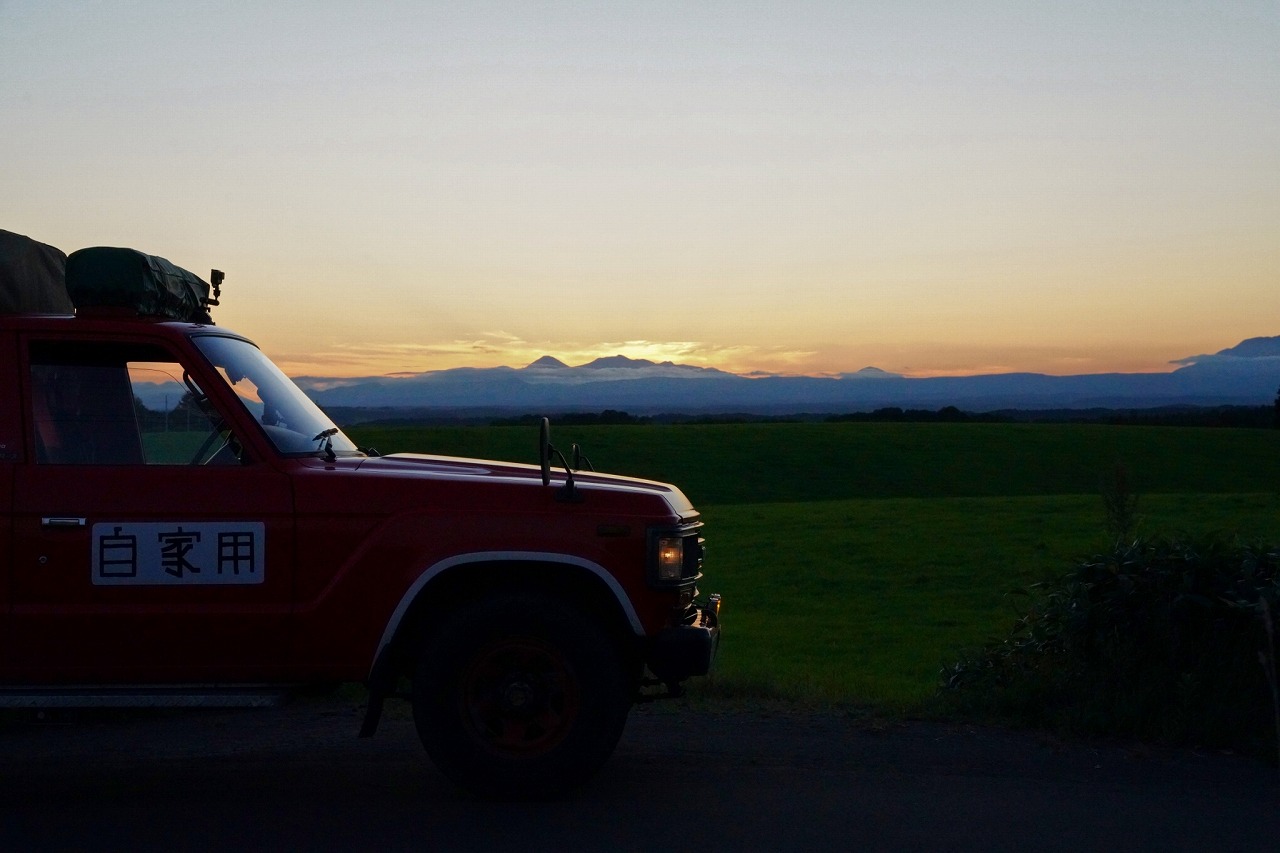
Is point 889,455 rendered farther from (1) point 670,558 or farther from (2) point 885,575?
(1) point 670,558

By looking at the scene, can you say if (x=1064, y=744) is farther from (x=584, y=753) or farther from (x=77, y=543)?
(x=77, y=543)

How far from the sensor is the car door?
5.69 metres

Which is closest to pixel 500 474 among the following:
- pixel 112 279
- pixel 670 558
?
pixel 670 558

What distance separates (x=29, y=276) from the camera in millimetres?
7754

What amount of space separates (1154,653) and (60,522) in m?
6.13

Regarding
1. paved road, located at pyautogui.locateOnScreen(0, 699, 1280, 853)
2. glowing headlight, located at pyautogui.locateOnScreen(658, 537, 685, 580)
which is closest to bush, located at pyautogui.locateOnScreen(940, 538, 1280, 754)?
paved road, located at pyautogui.locateOnScreen(0, 699, 1280, 853)

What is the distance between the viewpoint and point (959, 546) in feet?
86.2

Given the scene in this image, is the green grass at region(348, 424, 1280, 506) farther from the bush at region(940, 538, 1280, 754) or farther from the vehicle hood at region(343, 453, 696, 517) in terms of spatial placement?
the vehicle hood at region(343, 453, 696, 517)

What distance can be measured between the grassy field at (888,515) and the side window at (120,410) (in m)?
3.97

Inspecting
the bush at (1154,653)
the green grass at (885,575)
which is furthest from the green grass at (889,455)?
the bush at (1154,653)

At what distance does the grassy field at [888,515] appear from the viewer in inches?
616

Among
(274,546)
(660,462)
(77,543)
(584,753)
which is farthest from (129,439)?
(660,462)

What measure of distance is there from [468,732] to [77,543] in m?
1.98

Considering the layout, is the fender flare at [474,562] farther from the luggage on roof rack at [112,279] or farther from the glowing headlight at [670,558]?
the luggage on roof rack at [112,279]
